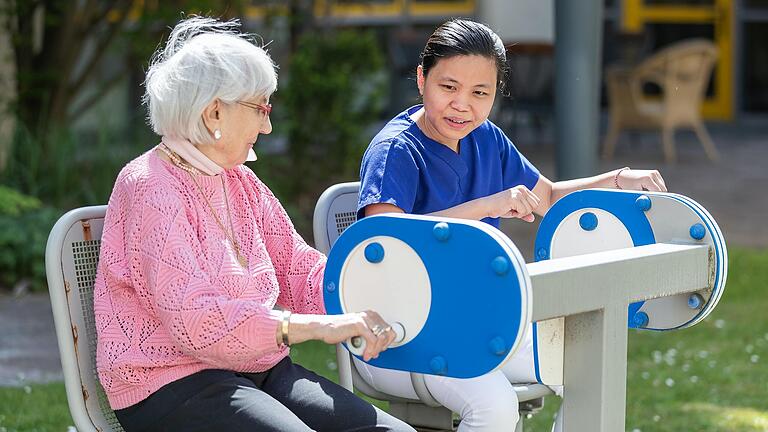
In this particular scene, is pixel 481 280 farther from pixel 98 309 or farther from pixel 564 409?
pixel 98 309

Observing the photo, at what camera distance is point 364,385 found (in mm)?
3066

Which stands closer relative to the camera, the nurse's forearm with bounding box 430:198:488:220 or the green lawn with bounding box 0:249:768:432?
the nurse's forearm with bounding box 430:198:488:220

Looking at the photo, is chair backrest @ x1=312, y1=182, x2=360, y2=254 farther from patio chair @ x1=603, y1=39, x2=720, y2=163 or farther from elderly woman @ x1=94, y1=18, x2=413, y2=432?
patio chair @ x1=603, y1=39, x2=720, y2=163

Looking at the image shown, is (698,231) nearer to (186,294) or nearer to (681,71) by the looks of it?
(186,294)

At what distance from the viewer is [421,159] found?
9.45ft

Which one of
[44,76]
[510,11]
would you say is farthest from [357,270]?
[510,11]

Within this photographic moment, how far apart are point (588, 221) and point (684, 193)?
6.83 meters

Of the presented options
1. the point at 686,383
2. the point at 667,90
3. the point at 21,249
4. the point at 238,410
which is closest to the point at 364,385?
the point at 238,410

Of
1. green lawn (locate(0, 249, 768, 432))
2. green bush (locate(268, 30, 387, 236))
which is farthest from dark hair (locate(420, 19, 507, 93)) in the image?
green bush (locate(268, 30, 387, 236))

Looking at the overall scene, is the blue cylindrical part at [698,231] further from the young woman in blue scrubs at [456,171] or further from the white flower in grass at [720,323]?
the white flower in grass at [720,323]

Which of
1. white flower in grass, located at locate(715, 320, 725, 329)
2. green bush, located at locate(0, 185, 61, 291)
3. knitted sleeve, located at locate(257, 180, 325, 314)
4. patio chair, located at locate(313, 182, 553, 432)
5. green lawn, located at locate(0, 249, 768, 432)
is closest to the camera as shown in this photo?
knitted sleeve, located at locate(257, 180, 325, 314)

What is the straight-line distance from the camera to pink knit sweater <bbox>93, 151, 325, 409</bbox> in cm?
234

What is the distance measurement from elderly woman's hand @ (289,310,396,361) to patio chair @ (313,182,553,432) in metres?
0.63

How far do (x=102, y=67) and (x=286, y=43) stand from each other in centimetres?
241
